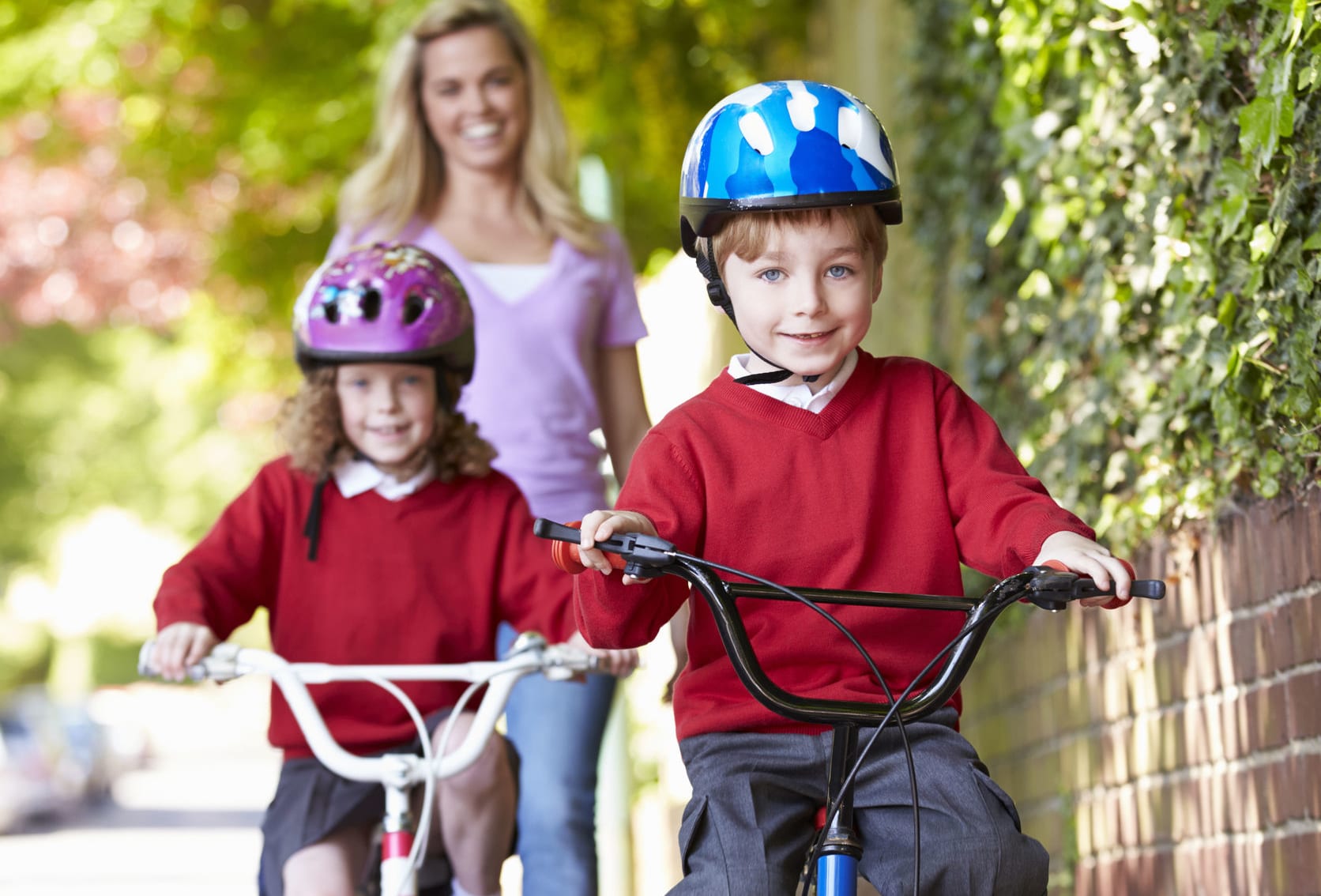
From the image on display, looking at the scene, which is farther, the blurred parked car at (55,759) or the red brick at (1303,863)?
the blurred parked car at (55,759)

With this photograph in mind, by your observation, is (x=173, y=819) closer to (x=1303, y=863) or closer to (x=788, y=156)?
(x=1303, y=863)

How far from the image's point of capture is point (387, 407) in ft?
14.7

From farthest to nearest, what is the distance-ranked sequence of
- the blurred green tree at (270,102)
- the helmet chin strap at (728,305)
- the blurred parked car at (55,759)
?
the blurred parked car at (55,759) < the blurred green tree at (270,102) < the helmet chin strap at (728,305)

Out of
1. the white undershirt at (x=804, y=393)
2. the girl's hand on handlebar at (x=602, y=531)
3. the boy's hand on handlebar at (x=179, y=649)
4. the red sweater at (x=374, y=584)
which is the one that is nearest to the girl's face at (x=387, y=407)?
the red sweater at (x=374, y=584)

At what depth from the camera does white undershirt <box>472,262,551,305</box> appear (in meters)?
5.24

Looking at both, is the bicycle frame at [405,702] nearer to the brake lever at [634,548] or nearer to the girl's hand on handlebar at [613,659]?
the girl's hand on handlebar at [613,659]

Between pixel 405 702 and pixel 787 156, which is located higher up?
pixel 787 156

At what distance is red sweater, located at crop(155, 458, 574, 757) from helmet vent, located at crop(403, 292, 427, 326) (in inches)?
18.0

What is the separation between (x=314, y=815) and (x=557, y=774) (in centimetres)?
63

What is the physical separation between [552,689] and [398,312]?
3.48 ft

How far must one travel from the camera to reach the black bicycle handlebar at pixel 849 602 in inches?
114

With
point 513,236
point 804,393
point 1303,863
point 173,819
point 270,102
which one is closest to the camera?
point 804,393

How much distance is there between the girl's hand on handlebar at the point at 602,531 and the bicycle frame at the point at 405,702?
0.88 meters

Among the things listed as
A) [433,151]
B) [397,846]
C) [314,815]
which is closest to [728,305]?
[397,846]
